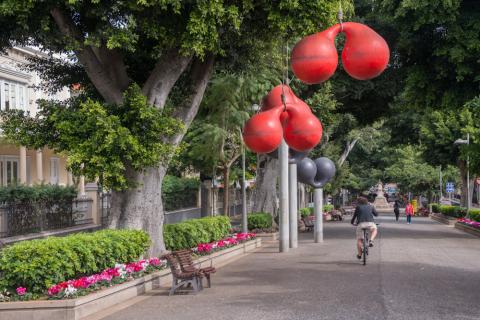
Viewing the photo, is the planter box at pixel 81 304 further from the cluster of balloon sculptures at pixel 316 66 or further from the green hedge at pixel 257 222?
the green hedge at pixel 257 222

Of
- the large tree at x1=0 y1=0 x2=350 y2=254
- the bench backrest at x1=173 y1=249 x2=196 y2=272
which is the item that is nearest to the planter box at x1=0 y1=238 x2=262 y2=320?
the bench backrest at x1=173 y1=249 x2=196 y2=272

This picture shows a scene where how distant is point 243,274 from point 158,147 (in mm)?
3945

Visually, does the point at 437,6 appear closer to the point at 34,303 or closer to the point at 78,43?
the point at 78,43

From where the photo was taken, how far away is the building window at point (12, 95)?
27031mm

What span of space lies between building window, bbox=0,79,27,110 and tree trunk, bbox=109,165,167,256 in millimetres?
13470

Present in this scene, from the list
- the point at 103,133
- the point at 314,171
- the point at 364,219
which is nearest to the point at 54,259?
the point at 103,133

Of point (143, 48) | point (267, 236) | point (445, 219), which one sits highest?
point (143, 48)

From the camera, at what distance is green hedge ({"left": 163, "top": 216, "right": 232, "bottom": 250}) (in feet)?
59.8

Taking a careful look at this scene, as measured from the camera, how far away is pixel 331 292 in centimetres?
1241

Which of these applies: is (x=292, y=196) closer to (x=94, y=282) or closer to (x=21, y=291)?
(x=94, y=282)

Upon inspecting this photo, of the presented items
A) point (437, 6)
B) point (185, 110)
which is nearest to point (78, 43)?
point (185, 110)

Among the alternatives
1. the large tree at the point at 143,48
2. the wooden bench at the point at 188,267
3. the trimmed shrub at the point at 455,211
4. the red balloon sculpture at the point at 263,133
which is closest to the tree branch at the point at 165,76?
the large tree at the point at 143,48

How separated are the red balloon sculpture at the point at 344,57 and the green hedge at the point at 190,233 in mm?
9555

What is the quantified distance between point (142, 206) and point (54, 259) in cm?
446
